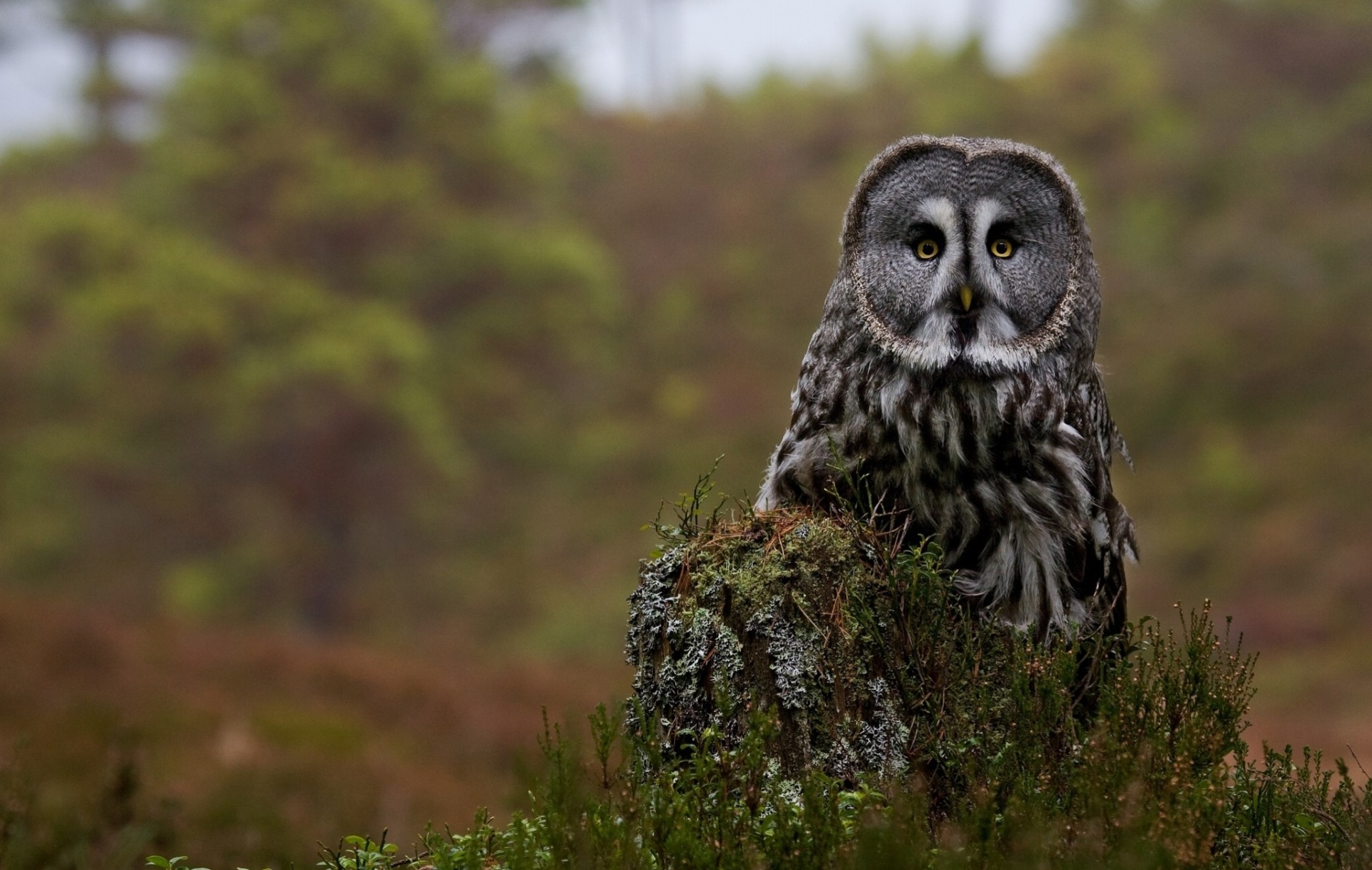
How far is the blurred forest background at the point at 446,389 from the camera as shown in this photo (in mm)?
9141

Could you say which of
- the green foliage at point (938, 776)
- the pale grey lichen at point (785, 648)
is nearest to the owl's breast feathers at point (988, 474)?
the green foliage at point (938, 776)

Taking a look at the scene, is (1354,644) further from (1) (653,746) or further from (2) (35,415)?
(2) (35,415)

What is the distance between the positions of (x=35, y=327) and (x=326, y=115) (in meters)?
4.62

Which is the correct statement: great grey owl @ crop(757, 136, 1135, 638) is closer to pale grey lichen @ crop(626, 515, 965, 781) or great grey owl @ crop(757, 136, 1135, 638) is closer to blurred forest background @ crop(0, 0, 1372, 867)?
pale grey lichen @ crop(626, 515, 965, 781)

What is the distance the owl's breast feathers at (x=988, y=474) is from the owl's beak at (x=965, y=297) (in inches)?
6.8

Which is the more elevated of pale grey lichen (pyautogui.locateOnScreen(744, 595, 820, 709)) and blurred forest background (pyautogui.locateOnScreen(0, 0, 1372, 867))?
blurred forest background (pyautogui.locateOnScreen(0, 0, 1372, 867))

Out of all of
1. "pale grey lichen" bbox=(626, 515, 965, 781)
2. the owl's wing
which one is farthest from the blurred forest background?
the owl's wing

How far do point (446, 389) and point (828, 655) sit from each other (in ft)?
44.9

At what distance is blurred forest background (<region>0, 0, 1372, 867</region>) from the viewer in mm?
9141

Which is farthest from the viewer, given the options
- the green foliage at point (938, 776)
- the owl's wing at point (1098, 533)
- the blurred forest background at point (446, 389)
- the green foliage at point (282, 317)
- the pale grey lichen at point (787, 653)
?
the green foliage at point (282, 317)

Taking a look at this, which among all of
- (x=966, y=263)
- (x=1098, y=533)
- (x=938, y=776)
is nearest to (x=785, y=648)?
(x=938, y=776)

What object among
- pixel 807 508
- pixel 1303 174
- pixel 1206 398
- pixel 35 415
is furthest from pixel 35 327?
pixel 1303 174

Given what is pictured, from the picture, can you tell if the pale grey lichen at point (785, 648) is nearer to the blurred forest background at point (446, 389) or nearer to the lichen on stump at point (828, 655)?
the lichen on stump at point (828, 655)

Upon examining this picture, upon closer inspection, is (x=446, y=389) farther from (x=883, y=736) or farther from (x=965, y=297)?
(x=883, y=736)
